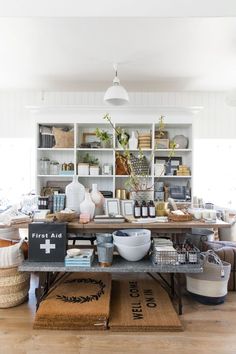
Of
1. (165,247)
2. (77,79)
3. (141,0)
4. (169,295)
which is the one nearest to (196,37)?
(141,0)

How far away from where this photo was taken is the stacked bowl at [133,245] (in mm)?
2119

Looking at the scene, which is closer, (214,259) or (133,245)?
(133,245)

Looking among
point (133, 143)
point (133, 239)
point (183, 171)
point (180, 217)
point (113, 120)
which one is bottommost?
point (133, 239)

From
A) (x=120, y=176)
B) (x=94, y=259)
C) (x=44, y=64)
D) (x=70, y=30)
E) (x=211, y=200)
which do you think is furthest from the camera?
(x=211, y=200)

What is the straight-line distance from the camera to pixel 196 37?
2547 mm

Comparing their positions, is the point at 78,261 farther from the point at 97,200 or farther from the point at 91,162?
the point at 91,162

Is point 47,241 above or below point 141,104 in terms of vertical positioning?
below

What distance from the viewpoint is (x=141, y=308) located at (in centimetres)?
215

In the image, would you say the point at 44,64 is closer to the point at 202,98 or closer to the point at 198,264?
the point at 202,98

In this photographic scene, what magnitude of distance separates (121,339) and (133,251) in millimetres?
622

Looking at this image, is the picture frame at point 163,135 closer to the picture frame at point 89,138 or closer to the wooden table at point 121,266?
the picture frame at point 89,138

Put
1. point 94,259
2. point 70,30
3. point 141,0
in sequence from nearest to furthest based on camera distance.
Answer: point 141,0, point 94,259, point 70,30

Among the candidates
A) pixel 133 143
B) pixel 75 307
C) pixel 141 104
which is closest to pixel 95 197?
pixel 75 307

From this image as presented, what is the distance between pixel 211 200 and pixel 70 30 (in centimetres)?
335
